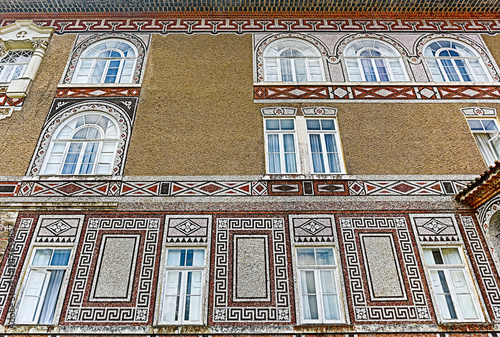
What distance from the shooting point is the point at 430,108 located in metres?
9.66

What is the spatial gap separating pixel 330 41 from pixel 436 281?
6990 mm

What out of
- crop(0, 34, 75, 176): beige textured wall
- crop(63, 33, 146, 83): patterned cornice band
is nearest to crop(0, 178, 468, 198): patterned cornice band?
crop(0, 34, 75, 176): beige textured wall

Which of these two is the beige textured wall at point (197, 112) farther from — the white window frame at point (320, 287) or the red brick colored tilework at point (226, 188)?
the white window frame at point (320, 287)

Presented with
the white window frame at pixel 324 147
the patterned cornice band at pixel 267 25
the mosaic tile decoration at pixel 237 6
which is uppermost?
the mosaic tile decoration at pixel 237 6

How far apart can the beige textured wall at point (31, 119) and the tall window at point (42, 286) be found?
222 cm

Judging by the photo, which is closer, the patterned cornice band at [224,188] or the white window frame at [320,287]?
the white window frame at [320,287]

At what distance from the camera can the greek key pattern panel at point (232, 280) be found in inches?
274

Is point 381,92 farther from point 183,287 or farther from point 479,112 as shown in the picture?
point 183,287

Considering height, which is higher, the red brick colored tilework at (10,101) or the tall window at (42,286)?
the red brick colored tilework at (10,101)

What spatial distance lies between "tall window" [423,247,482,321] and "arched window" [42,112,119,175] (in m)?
7.10

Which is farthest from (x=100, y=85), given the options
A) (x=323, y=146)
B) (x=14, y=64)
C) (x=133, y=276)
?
(x=323, y=146)

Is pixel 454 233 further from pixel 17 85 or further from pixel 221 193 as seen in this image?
pixel 17 85

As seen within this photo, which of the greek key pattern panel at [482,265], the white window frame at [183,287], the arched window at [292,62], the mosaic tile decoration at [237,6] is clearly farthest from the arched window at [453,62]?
the white window frame at [183,287]

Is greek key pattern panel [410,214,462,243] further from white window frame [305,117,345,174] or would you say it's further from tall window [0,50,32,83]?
tall window [0,50,32,83]
